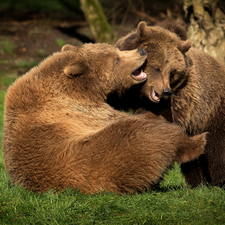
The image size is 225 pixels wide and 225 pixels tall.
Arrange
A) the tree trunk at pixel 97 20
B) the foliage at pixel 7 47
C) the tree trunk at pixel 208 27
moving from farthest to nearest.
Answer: the foliage at pixel 7 47
the tree trunk at pixel 97 20
the tree trunk at pixel 208 27

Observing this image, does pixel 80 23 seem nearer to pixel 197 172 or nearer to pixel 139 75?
pixel 139 75

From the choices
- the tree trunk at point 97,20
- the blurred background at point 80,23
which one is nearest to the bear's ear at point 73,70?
the blurred background at point 80,23

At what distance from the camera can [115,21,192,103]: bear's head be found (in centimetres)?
508

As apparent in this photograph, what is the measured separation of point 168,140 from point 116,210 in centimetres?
102

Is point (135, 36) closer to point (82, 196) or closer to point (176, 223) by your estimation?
point (82, 196)

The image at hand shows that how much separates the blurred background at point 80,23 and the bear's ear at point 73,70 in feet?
11.8

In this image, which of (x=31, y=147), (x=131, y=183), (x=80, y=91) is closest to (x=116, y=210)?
(x=131, y=183)

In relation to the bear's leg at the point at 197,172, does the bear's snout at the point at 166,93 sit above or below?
above

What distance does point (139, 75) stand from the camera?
5.24 metres

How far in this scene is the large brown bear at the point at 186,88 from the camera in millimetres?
5171

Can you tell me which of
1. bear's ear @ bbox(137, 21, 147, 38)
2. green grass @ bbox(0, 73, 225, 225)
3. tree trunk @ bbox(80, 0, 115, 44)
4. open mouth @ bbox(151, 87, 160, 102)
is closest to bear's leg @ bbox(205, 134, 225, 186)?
open mouth @ bbox(151, 87, 160, 102)

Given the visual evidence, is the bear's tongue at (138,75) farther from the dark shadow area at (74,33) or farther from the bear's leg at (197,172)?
the dark shadow area at (74,33)

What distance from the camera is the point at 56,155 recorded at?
4.16 m

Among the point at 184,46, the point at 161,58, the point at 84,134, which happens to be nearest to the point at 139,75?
the point at 161,58
